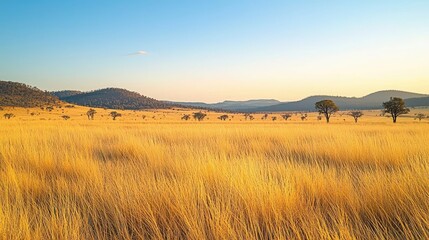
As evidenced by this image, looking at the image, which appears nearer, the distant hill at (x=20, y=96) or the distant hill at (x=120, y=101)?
the distant hill at (x=20, y=96)

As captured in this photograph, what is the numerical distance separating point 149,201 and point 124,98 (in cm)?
19826

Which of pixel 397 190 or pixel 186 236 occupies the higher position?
pixel 397 190

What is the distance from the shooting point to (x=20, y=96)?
103438 millimetres

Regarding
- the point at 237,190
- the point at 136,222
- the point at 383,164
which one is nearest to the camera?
the point at 136,222

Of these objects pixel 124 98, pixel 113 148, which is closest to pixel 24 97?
pixel 124 98

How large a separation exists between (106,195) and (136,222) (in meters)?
0.62

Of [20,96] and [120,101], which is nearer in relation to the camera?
[20,96]

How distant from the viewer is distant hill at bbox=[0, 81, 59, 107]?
308ft

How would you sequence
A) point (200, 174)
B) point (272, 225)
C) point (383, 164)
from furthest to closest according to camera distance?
1. point (383, 164)
2. point (200, 174)
3. point (272, 225)

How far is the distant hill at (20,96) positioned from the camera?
308 feet

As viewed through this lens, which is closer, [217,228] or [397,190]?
[217,228]

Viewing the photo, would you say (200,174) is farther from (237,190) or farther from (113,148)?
(113,148)

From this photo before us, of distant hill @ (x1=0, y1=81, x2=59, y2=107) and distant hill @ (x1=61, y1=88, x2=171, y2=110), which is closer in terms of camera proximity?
distant hill @ (x1=0, y1=81, x2=59, y2=107)

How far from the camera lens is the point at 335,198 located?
264 centimetres
